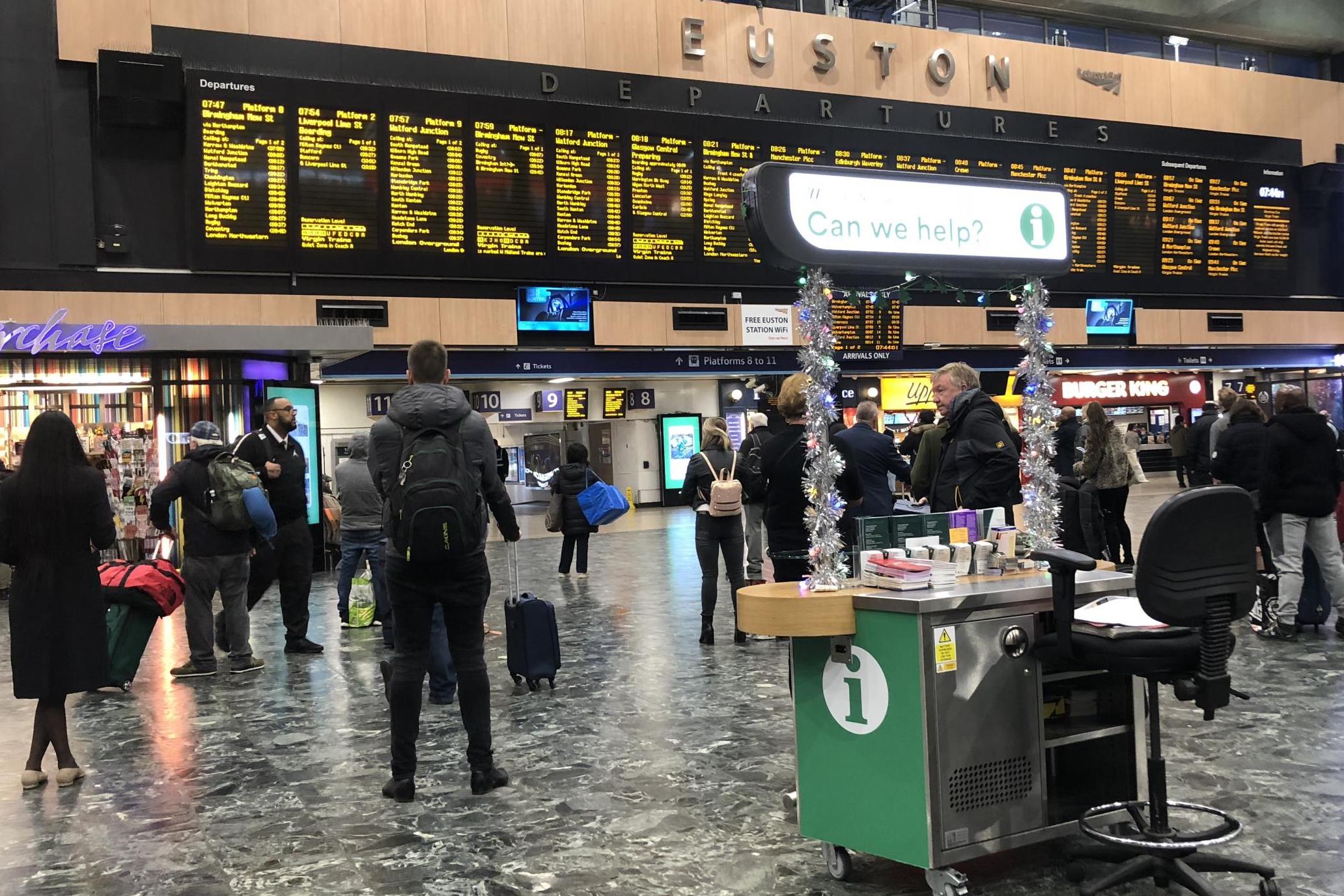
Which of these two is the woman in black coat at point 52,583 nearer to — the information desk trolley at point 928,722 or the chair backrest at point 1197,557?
the information desk trolley at point 928,722

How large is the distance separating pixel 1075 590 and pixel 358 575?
253 inches

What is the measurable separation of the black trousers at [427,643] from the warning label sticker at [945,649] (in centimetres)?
186

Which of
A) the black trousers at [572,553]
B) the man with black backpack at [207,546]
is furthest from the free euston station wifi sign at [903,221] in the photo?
the black trousers at [572,553]

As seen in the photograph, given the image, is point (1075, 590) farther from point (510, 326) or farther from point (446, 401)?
point (510, 326)

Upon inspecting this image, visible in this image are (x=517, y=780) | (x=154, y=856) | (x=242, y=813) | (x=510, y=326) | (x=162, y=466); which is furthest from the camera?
(x=510, y=326)

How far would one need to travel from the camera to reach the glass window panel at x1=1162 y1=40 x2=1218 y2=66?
59.3 feet

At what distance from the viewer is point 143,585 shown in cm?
634

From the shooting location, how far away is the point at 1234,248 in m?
16.0

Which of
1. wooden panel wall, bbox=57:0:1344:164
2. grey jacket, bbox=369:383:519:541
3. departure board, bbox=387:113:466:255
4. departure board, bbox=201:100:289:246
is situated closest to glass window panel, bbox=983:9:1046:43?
wooden panel wall, bbox=57:0:1344:164

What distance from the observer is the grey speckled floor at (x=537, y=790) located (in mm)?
3561

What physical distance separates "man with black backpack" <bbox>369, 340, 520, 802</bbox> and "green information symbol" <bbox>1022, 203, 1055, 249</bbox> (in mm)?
2285

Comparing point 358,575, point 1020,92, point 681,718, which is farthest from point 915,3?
point 681,718

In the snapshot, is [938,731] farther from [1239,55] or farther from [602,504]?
[1239,55]

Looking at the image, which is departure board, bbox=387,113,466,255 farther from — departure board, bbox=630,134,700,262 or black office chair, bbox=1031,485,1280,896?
black office chair, bbox=1031,485,1280,896
